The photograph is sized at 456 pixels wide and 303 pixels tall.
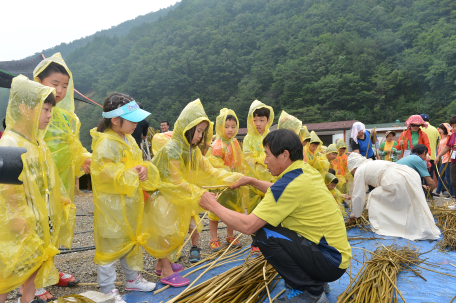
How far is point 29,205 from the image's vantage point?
6.25ft

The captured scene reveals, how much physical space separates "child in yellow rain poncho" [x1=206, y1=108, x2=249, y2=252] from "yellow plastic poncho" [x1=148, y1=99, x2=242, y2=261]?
95 centimetres

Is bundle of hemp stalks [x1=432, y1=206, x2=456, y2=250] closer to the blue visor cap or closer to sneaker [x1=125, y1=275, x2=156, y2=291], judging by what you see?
sneaker [x1=125, y1=275, x2=156, y2=291]

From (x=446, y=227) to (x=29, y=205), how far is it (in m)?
4.46

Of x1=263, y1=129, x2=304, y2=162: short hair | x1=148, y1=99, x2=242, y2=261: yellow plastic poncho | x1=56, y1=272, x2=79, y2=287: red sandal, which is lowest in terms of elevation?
x1=56, y1=272, x2=79, y2=287: red sandal

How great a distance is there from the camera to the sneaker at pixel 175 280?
8.54 ft

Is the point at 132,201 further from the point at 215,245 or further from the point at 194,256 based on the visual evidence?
the point at 215,245

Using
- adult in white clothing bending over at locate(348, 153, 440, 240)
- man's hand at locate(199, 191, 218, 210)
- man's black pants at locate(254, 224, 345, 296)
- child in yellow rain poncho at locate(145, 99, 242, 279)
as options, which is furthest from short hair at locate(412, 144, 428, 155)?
man's hand at locate(199, 191, 218, 210)

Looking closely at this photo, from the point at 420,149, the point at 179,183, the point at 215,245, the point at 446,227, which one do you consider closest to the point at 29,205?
the point at 179,183

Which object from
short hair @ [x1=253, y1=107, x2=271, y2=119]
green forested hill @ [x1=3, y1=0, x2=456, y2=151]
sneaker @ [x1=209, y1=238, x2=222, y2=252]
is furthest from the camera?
green forested hill @ [x1=3, y1=0, x2=456, y2=151]

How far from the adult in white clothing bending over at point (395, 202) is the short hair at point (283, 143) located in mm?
2400

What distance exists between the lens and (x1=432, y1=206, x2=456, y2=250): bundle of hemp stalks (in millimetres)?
3383

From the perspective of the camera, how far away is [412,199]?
3979 mm

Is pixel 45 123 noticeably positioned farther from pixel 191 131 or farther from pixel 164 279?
pixel 164 279

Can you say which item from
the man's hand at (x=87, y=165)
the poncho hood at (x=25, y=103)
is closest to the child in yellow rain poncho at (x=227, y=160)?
the man's hand at (x=87, y=165)
